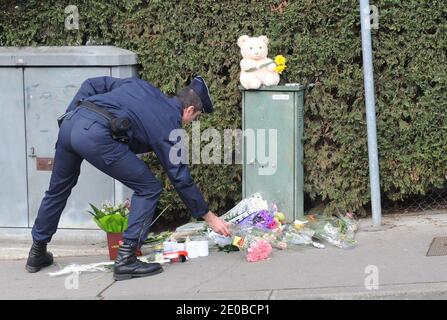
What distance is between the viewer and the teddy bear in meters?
5.98

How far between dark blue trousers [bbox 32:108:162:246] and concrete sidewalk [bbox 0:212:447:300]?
16.6 inches

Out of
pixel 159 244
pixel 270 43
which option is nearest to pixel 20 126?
pixel 159 244

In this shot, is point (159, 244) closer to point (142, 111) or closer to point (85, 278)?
point (85, 278)

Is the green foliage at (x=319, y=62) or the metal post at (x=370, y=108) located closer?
the metal post at (x=370, y=108)

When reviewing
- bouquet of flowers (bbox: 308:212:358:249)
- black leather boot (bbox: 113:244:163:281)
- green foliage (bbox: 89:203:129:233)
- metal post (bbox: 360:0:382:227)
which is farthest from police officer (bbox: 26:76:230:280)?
metal post (bbox: 360:0:382:227)

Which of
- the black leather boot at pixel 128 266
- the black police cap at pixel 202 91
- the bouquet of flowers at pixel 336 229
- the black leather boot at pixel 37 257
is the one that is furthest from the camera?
the bouquet of flowers at pixel 336 229

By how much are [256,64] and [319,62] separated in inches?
21.2

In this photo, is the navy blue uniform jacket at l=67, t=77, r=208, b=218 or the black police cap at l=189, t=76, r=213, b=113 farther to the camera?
the black police cap at l=189, t=76, r=213, b=113

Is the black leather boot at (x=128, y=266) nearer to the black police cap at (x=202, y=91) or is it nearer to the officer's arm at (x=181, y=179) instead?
the officer's arm at (x=181, y=179)

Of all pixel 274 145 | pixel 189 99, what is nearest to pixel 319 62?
pixel 274 145

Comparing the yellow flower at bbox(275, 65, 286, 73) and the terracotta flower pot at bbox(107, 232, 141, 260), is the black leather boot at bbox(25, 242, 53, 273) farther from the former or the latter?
the yellow flower at bbox(275, 65, 286, 73)

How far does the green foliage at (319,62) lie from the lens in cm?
599
